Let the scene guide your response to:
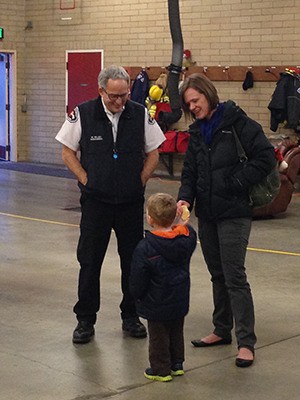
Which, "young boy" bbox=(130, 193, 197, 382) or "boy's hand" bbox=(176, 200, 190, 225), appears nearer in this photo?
"young boy" bbox=(130, 193, 197, 382)

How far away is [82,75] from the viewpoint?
19.8m

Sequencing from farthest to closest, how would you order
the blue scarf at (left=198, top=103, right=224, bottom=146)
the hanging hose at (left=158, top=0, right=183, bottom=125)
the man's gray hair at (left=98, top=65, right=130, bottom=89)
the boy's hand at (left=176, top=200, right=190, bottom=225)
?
the hanging hose at (left=158, top=0, right=183, bottom=125) → the man's gray hair at (left=98, top=65, right=130, bottom=89) → the blue scarf at (left=198, top=103, right=224, bottom=146) → the boy's hand at (left=176, top=200, right=190, bottom=225)

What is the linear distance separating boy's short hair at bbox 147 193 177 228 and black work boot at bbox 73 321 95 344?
126cm

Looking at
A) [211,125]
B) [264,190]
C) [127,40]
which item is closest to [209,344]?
[264,190]

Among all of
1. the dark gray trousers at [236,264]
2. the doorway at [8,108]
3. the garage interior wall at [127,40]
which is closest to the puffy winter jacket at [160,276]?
the dark gray trousers at [236,264]

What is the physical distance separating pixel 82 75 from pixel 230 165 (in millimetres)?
14503

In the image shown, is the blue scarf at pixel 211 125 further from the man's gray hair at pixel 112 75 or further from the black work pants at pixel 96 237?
the black work pants at pixel 96 237

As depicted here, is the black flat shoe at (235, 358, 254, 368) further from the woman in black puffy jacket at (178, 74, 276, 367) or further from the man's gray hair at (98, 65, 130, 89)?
the man's gray hair at (98, 65, 130, 89)

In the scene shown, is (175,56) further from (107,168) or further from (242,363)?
(242,363)

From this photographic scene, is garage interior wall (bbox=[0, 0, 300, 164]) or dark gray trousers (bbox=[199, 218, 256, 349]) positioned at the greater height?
garage interior wall (bbox=[0, 0, 300, 164])

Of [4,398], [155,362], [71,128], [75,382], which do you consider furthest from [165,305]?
[71,128]

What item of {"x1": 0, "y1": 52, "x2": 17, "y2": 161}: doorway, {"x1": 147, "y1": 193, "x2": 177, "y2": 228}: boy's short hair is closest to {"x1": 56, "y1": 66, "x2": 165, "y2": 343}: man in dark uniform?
{"x1": 147, "y1": 193, "x2": 177, "y2": 228}: boy's short hair

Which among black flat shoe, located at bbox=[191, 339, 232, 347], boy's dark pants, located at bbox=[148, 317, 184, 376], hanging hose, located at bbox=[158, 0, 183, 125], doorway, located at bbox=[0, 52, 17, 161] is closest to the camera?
boy's dark pants, located at bbox=[148, 317, 184, 376]

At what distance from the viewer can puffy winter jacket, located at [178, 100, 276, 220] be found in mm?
5652
